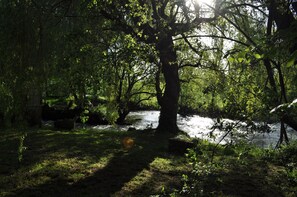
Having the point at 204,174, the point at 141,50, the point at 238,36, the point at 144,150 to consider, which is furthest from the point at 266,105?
the point at 238,36

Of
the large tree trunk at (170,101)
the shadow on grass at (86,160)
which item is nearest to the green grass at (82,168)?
the shadow on grass at (86,160)

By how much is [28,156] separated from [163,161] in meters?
3.83

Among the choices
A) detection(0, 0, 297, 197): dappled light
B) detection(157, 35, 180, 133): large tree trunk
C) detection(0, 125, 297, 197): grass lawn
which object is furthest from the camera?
detection(157, 35, 180, 133): large tree trunk

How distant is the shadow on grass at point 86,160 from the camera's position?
6273 mm

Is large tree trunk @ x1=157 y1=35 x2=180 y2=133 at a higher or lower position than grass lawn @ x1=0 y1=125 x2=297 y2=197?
higher

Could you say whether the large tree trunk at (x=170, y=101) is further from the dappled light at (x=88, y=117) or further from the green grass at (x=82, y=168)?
the dappled light at (x=88, y=117)

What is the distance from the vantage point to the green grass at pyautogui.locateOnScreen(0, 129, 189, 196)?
634cm

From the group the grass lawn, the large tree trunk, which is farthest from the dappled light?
the large tree trunk

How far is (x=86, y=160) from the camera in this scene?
332 inches

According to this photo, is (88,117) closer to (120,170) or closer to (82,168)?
(82,168)

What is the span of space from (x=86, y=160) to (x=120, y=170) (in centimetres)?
120

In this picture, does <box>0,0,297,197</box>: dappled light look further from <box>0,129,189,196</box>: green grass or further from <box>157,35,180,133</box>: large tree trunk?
<box>157,35,180,133</box>: large tree trunk

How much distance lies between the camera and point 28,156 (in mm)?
8312

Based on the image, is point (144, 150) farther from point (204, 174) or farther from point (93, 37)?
point (204, 174)
